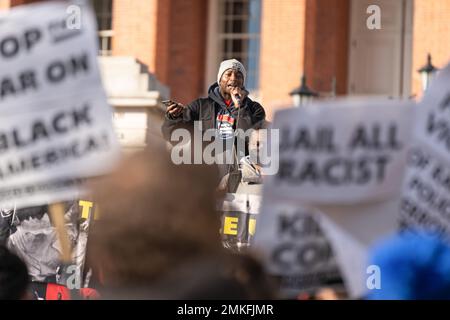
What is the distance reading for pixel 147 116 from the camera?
44.5 ft

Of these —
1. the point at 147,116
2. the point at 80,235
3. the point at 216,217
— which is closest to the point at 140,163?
the point at 216,217

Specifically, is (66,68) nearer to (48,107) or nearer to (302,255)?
(48,107)

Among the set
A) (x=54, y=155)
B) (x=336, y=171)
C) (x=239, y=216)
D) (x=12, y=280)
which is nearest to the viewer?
(x=336, y=171)

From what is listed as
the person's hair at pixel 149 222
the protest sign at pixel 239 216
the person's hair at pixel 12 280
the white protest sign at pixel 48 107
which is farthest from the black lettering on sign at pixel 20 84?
the protest sign at pixel 239 216

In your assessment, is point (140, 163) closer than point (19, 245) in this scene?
Yes

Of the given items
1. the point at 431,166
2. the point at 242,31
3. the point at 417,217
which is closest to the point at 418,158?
the point at 431,166

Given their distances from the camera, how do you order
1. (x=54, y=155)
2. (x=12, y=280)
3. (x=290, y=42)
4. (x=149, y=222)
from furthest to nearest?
(x=290, y=42)
(x=12, y=280)
(x=54, y=155)
(x=149, y=222)

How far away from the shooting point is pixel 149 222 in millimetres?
3137

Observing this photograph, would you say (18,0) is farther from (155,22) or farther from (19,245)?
(19,245)

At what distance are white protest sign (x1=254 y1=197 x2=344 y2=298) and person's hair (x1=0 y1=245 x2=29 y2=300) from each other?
93cm

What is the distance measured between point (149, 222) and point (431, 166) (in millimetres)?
949

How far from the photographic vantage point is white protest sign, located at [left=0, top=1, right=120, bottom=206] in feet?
11.7

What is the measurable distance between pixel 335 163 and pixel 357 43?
19.8 meters

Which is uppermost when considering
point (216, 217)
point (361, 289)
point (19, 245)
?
point (216, 217)
